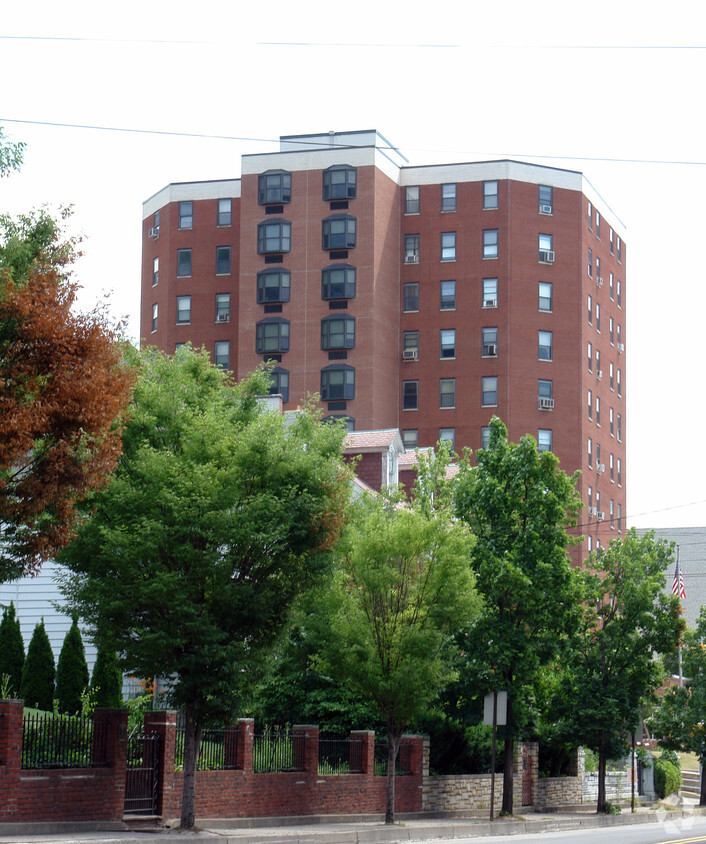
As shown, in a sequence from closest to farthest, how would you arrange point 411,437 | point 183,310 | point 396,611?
1. point 396,611
2. point 411,437
3. point 183,310

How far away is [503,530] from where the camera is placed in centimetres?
3444

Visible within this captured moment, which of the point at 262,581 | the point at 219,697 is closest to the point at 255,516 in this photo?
the point at 262,581

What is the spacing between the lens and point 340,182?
76.9 m

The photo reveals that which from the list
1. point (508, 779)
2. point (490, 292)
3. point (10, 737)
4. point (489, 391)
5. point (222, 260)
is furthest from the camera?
point (222, 260)

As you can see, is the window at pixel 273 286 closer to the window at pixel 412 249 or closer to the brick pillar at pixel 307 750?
the window at pixel 412 249

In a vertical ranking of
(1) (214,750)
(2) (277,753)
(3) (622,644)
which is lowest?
(2) (277,753)

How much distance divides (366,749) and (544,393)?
50.9m

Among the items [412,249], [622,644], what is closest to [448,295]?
[412,249]

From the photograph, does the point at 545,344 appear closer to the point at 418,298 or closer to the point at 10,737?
the point at 418,298

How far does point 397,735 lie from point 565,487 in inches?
417

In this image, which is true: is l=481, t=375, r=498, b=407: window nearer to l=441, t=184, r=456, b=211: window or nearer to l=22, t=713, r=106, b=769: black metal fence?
l=441, t=184, r=456, b=211: window

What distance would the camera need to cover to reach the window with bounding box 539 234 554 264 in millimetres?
78938

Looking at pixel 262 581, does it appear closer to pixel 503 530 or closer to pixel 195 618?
pixel 195 618

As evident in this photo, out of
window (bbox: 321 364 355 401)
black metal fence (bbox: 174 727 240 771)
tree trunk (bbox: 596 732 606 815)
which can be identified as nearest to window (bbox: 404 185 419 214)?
A: window (bbox: 321 364 355 401)
